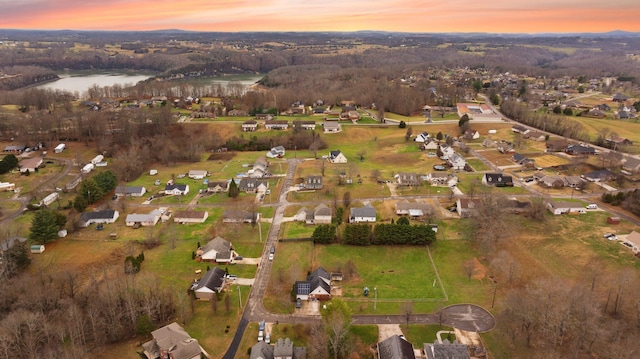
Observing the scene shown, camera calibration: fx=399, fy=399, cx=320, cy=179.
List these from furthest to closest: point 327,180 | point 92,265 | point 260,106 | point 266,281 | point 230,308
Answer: point 260,106 → point 327,180 → point 92,265 → point 266,281 → point 230,308

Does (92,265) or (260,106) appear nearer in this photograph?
(92,265)

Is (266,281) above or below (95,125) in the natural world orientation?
below

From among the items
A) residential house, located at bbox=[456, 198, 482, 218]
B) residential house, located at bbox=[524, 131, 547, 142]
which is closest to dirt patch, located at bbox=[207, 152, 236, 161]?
residential house, located at bbox=[456, 198, 482, 218]

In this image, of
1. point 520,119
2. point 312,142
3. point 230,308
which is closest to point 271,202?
point 230,308

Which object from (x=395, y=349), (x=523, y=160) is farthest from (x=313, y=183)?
(x=523, y=160)

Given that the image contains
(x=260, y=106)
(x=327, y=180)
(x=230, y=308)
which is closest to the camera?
(x=230, y=308)

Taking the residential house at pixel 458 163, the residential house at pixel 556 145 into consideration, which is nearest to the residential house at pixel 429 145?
Answer: the residential house at pixel 458 163

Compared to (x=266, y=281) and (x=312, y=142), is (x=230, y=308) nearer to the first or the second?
(x=266, y=281)

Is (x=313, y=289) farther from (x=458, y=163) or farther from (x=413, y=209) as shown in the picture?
(x=458, y=163)
